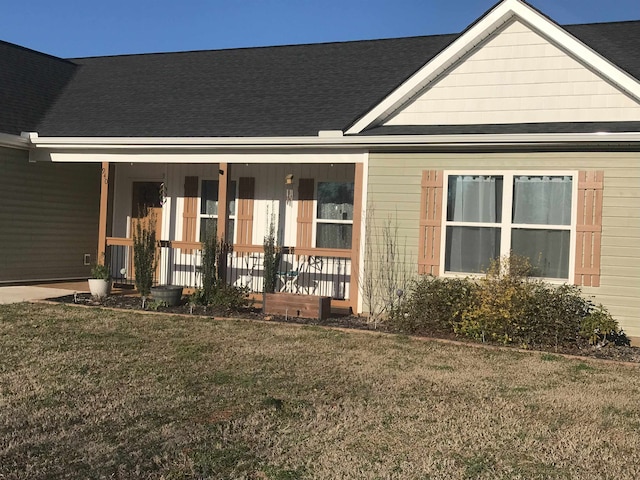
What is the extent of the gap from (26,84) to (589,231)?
11876 mm

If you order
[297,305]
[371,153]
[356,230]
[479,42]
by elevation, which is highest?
[479,42]

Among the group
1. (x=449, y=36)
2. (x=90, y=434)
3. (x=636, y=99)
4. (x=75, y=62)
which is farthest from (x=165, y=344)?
(x=75, y=62)

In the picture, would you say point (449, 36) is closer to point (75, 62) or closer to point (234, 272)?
point (234, 272)

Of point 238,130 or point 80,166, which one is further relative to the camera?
point 80,166

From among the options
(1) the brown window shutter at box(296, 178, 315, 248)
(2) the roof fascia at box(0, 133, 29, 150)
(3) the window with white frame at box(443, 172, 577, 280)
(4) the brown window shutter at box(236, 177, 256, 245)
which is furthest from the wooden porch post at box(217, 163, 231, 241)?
(2) the roof fascia at box(0, 133, 29, 150)

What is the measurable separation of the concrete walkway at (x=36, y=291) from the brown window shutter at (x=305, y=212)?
4.23m

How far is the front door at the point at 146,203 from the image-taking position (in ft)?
42.4

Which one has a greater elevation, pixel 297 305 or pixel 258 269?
pixel 258 269

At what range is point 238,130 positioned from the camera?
10.6 meters

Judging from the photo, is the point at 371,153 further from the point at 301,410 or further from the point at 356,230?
the point at 301,410

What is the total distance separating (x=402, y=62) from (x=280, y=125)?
10.7 ft

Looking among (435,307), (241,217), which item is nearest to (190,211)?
(241,217)

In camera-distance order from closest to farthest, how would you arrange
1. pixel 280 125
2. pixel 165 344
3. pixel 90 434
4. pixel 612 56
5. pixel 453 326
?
pixel 90 434 → pixel 165 344 → pixel 453 326 → pixel 612 56 → pixel 280 125

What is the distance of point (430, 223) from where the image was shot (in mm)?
9023
